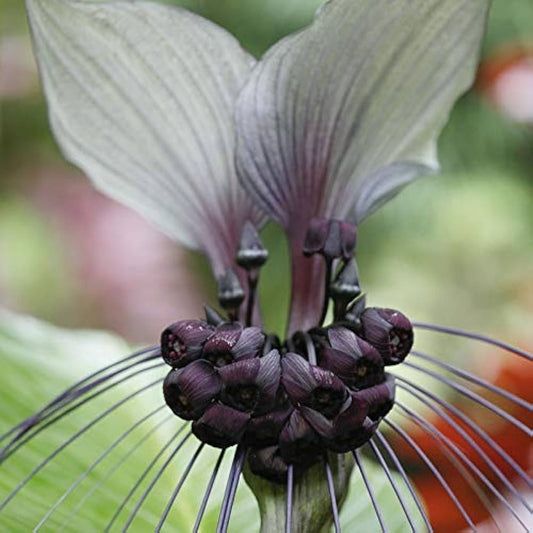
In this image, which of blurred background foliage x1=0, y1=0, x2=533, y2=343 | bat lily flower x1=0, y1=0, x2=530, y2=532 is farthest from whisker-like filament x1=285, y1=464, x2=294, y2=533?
blurred background foliage x1=0, y1=0, x2=533, y2=343

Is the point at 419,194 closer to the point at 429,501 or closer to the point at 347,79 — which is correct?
the point at 429,501

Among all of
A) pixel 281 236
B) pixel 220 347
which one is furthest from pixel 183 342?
pixel 281 236

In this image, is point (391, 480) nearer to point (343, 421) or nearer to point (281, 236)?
point (343, 421)

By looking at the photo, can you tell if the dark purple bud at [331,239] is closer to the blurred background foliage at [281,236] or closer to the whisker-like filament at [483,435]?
the whisker-like filament at [483,435]

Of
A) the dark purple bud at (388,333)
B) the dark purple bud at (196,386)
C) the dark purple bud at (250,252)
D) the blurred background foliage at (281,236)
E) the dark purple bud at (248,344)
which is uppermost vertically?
the dark purple bud at (388,333)

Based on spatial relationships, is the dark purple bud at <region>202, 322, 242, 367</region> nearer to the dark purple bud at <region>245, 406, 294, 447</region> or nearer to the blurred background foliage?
the dark purple bud at <region>245, 406, 294, 447</region>

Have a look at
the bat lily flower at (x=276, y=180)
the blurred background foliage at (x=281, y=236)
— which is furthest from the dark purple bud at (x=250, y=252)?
the blurred background foliage at (x=281, y=236)

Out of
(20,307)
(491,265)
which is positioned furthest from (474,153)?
(20,307)
